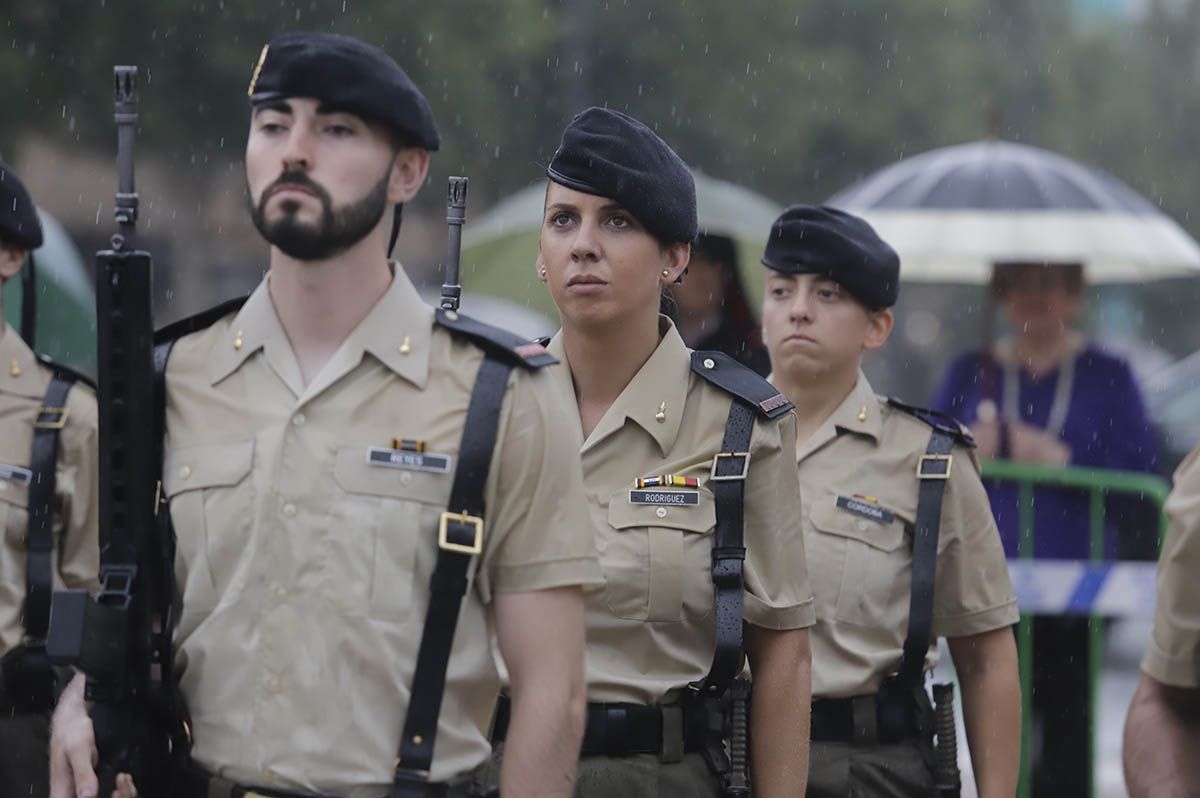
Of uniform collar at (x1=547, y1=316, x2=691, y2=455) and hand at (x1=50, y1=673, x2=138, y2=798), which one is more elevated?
uniform collar at (x1=547, y1=316, x2=691, y2=455)

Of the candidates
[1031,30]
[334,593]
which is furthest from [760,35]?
[334,593]

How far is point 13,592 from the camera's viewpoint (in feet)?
18.0

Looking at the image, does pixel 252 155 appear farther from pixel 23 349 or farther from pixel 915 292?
pixel 915 292

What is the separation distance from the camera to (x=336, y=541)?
364 centimetres

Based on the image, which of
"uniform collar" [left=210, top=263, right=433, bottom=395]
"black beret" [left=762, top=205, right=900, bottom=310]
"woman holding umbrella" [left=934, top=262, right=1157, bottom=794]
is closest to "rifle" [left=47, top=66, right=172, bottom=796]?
"uniform collar" [left=210, top=263, right=433, bottom=395]

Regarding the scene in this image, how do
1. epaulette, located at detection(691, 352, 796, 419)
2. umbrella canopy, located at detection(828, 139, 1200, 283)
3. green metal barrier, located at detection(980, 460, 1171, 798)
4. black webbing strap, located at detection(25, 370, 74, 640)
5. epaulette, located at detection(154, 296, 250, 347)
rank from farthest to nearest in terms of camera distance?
umbrella canopy, located at detection(828, 139, 1200, 283)
green metal barrier, located at detection(980, 460, 1171, 798)
black webbing strap, located at detection(25, 370, 74, 640)
epaulette, located at detection(691, 352, 796, 419)
epaulette, located at detection(154, 296, 250, 347)

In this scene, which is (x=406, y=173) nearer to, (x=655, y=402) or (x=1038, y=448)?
(x=655, y=402)

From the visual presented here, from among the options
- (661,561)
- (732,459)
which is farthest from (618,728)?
(732,459)

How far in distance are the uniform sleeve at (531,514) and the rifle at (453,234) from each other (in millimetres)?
929

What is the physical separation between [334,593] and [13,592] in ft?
7.11

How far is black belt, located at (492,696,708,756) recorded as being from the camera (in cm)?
464

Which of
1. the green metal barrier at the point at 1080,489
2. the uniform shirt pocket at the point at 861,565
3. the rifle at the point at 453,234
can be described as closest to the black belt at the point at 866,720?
the uniform shirt pocket at the point at 861,565

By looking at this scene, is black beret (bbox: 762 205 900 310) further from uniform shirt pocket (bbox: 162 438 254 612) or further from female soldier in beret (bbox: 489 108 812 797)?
uniform shirt pocket (bbox: 162 438 254 612)

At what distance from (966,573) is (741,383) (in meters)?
1.18
